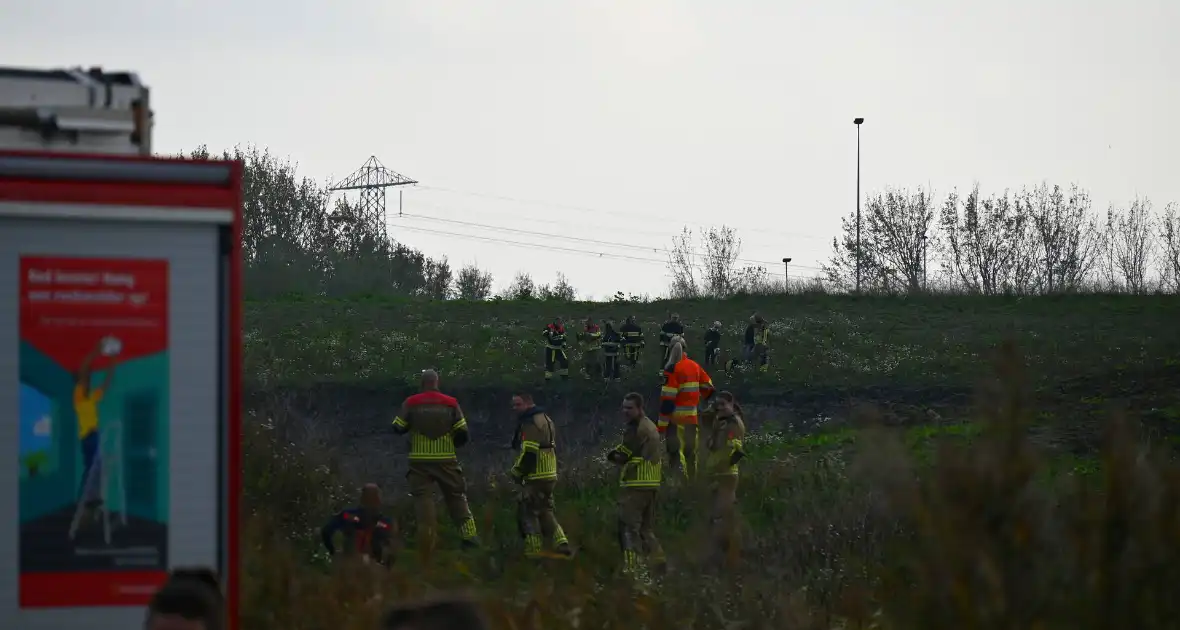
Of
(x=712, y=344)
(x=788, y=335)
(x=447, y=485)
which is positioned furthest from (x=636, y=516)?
(x=788, y=335)

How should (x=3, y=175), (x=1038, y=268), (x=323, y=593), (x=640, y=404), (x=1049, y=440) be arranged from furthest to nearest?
(x=1038, y=268) → (x=1049, y=440) → (x=640, y=404) → (x=323, y=593) → (x=3, y=175)

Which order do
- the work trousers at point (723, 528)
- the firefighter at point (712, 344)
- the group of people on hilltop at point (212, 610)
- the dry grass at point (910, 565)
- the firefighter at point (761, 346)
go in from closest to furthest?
1. the group of people on hilltop at point (212, 610)
2. the dry grass at point (910, 565)
3. the work trousers at point (723, 528)
4. the firefighter at point (712, 344)
5. the firefighter at point (761, 346)

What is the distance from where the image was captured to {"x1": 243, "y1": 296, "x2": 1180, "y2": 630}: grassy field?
4129 millimetres

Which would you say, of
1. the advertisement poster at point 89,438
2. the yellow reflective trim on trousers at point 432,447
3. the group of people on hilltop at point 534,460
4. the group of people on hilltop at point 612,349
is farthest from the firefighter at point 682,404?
the advertisement poster at point 89,438

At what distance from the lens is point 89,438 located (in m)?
5.56

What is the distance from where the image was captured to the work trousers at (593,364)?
34.9m

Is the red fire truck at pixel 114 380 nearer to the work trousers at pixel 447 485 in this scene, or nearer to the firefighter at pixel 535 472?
the firefighter at pixel 535 472

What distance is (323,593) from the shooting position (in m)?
7.20

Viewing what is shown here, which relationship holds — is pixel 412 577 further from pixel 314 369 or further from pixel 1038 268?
pixel 1038 268

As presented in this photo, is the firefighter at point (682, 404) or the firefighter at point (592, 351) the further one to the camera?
the firefighter at point (592, 351)

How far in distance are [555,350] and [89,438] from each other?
30028 mm

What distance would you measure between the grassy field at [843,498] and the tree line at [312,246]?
45.1 feet

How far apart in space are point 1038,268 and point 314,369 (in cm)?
4312

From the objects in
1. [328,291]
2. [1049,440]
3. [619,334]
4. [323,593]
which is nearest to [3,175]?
[323,593]
